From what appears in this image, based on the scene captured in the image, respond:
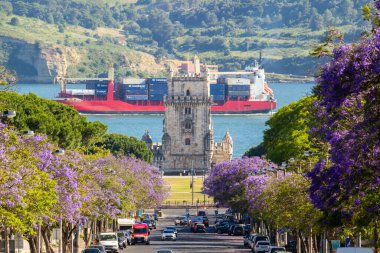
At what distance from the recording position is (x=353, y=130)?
134ft

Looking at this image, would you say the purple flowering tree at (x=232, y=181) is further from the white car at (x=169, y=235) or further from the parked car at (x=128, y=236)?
the parked car at (x=128, y=236)

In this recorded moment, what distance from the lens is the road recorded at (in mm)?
91562

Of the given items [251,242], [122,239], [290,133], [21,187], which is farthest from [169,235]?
[21,187]

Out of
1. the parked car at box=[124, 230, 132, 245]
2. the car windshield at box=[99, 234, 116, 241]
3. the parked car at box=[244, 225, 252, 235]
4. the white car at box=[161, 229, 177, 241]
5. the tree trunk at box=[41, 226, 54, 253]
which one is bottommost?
the tree trunk at box=[41, 226, 54, 253]

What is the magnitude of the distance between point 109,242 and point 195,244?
15627 mm

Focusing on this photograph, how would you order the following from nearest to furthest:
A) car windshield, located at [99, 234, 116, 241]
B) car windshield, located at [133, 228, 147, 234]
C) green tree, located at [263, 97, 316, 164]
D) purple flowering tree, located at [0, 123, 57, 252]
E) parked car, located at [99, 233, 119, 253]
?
purple flowering tree, located at [0, 123, 57, 252] → parked car, located at [99, 233, 119, 253] → car windshield, located at [99, 234, 116, 241] → car windshield, located at [133, 228, 147, 234] → green tree, located at [263, 97, 316, 164]

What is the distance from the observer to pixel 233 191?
128625mm

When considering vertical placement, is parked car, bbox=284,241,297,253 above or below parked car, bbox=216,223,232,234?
below

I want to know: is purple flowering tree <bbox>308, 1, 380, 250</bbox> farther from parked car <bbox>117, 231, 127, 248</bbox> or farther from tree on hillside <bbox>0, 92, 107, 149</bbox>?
parked car <bbox>117, 231, 127, 248</bbox>

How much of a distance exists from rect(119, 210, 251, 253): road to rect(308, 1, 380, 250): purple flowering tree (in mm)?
43883

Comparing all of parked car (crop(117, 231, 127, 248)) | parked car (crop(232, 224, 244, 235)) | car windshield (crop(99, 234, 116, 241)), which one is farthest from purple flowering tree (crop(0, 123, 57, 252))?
parked car (crop(232, 224, 244, 235))

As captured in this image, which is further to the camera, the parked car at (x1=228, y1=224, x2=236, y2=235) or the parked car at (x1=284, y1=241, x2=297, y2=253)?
the parked car at (x1=228, y1=224, x2=236, y2=235)

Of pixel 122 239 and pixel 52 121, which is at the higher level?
pixel 52 121

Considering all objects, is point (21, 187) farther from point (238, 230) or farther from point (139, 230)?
point (238, 230)
